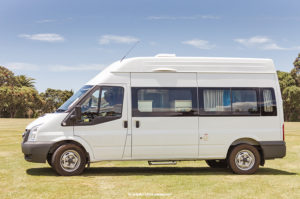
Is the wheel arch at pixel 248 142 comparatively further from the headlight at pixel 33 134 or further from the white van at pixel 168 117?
the headlight at pixel 33 134

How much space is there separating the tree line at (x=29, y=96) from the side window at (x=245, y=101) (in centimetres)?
6452

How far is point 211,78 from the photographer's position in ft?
36.6

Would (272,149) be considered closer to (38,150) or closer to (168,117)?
(168,117)

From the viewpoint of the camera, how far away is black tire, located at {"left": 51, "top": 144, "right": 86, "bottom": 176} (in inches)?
399

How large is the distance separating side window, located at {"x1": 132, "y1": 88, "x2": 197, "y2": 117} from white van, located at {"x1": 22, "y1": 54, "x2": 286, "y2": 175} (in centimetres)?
3

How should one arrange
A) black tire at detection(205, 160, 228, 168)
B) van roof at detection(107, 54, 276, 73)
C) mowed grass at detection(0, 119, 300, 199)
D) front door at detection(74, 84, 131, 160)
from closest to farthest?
mowed grass at detection(0, 119, 300, 199) → front door at detection(74, 84, 131, 160) → van roof at detection(107, 54, 276, 73) → black tire at detection(205, 160, 228, 168)

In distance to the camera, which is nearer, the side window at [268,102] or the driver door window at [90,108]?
the driver door window at [90,108]

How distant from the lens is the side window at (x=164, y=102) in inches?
419

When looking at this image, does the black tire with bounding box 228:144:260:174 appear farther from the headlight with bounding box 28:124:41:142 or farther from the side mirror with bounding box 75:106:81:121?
the headlight with bounding box 28:124:41:142

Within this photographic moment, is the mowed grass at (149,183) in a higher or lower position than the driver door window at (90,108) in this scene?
lower

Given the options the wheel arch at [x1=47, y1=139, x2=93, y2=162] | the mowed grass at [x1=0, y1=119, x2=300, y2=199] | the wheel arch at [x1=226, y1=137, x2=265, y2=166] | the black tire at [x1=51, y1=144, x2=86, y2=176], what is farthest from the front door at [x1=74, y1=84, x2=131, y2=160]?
the wheel arch at [x1=226, y1=137, x2=265, y2=166]

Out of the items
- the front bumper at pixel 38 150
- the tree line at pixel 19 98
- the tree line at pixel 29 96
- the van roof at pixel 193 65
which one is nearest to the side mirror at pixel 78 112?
the front bumper at pixel 38 150

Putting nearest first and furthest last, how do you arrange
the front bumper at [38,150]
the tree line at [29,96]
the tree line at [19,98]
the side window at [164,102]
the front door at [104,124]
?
the front bumper at [38,150]
the front door at [104,124]
the side window at [164,102]
the tree line at [29,96]
the tree line at [19,98]

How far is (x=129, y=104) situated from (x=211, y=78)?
2.32 m
